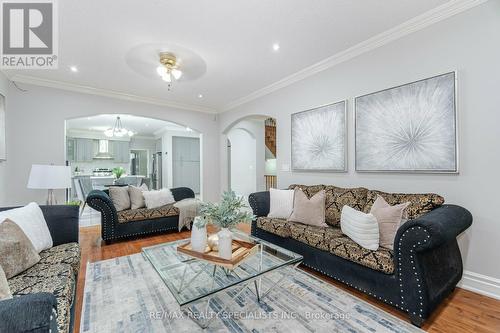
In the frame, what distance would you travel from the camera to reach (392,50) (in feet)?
8.82

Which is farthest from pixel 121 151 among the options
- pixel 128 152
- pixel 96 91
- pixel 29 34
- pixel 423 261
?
pixel 423 261

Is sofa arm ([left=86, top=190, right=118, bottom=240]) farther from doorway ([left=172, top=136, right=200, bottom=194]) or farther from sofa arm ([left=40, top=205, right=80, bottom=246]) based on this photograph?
doorway ([left=172, top=136, right=200, bottom=194])

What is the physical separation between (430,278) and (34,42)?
4.75m

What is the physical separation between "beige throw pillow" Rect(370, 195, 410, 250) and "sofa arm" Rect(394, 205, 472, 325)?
300mm

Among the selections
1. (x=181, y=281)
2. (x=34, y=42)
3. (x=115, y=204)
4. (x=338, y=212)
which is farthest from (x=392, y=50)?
(x=115, y=204)

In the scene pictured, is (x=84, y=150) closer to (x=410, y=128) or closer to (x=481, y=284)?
(x=410, y=128)

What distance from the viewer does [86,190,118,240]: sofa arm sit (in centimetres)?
350

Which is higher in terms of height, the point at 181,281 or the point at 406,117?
the point at 406,117

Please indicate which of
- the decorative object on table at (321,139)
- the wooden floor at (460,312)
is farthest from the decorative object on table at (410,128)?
the wooden floor at (460,312)

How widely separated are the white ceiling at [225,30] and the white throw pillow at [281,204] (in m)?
1.94

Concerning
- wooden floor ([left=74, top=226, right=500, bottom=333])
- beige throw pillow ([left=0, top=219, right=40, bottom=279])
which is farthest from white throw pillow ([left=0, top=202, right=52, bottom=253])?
wooden floor ([left=74, top=226, right=500, bottom=333])

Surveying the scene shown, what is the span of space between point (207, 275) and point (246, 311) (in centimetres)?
43

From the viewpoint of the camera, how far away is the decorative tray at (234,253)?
180 cm

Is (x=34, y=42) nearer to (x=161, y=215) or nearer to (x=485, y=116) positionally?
(x=161, y=215)
